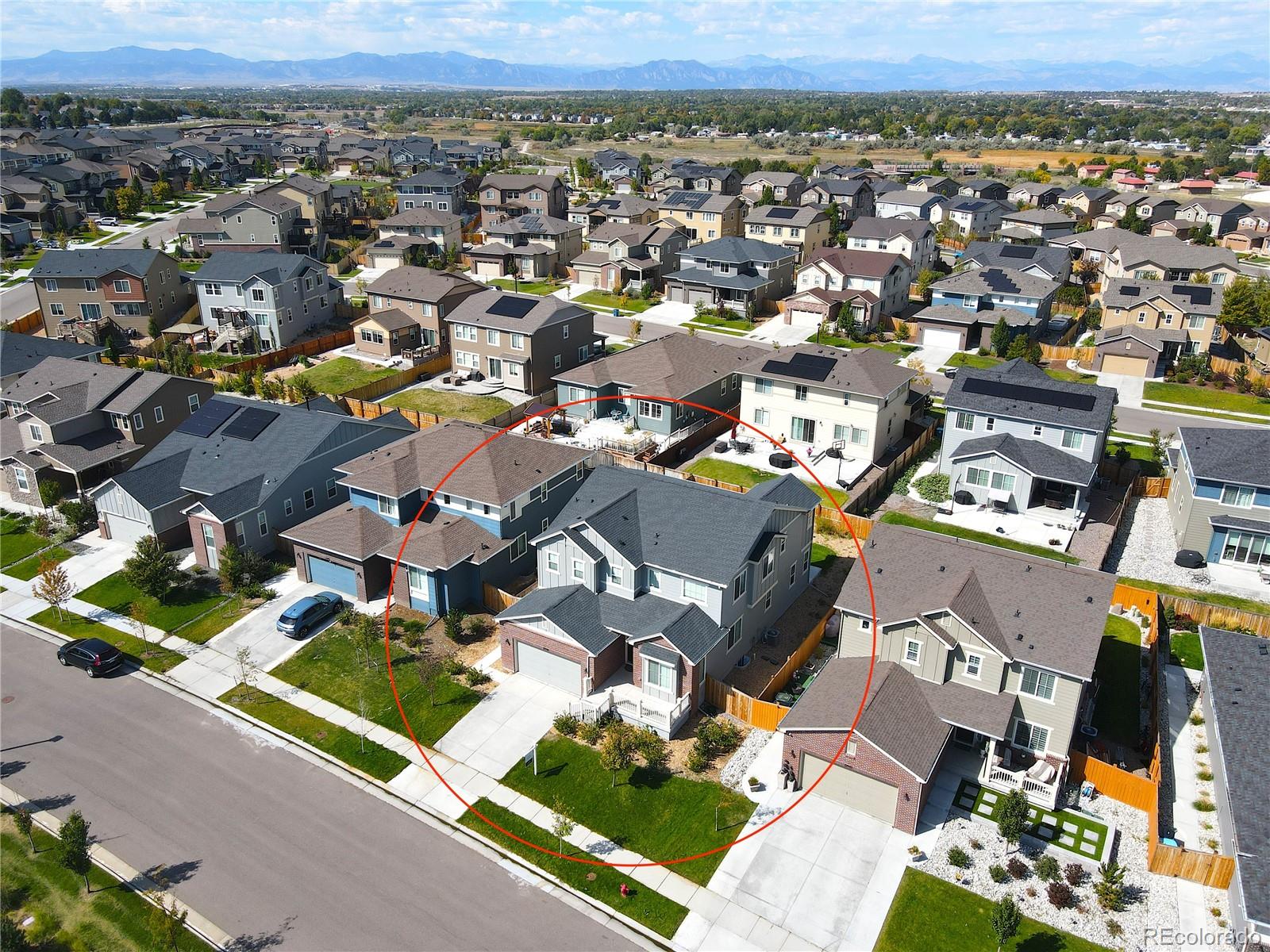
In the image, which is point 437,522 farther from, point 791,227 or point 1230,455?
point 791,227

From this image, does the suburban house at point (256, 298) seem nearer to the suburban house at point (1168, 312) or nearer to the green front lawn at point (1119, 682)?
the green front lawn at point (1119, 682)

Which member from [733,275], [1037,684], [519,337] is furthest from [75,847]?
[733,275]

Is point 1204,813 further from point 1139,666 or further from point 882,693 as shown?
point 882,693

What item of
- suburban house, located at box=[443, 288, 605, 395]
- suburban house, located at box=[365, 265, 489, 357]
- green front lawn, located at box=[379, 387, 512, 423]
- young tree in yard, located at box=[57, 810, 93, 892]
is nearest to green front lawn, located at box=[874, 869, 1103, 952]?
young tree in yard, located at box=[57, 810, 93, 892]

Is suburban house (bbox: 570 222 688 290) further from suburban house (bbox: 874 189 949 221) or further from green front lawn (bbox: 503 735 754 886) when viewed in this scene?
green front lawn (bbox: 503 735 754 886)

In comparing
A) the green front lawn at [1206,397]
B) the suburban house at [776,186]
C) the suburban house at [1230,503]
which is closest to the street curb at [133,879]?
the suburban house at [1230,503]
